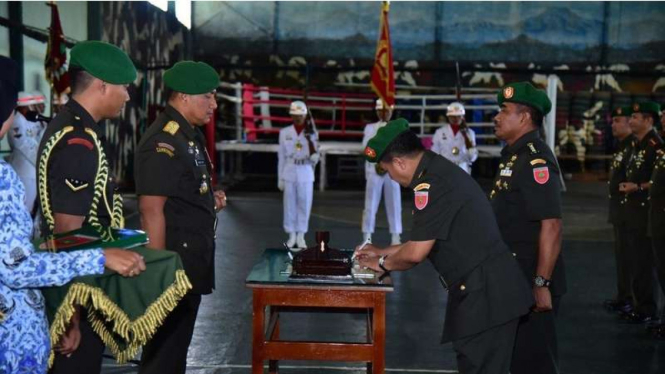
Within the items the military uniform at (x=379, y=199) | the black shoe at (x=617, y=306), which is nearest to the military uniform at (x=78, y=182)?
the black shoe at (x=617, y=306)

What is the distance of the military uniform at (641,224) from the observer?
5.89 m

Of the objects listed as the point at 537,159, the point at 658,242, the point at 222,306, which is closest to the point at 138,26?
the point at 222,306

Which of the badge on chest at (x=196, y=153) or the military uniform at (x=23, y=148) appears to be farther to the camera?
the military uniform at (x=23, y=148)

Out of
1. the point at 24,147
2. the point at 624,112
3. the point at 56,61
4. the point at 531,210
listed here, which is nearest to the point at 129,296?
the point at 531,210

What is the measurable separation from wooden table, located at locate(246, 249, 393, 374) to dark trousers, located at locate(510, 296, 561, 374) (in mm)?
649

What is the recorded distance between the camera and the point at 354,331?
18.0 ft

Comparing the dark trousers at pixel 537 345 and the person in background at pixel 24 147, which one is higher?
the person in background at pixel 24 147

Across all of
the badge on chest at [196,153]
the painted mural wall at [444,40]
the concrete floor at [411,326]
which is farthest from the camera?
the painted mural wall at [444,40]

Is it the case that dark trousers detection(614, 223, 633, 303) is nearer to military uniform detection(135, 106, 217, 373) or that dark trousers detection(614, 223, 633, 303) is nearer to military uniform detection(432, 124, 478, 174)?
military uniform detection(135, 106, 217, 373)

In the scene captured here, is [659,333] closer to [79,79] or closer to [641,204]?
[641,204]

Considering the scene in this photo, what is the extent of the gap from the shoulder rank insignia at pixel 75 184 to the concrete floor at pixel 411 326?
214 centimetres

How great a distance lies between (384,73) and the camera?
35.4 ft

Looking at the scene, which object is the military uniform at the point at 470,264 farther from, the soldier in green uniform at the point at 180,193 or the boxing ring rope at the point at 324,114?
the boxing ring rope at the point at 324,114

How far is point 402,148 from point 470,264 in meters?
0.51
